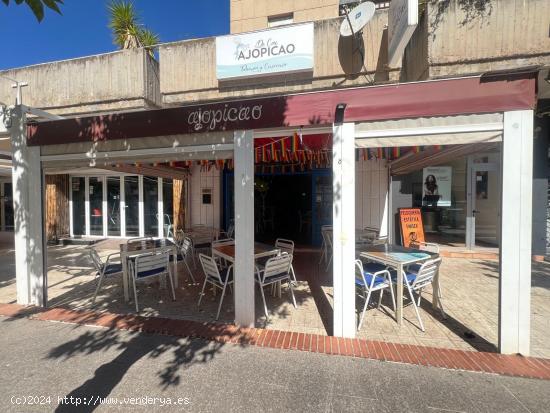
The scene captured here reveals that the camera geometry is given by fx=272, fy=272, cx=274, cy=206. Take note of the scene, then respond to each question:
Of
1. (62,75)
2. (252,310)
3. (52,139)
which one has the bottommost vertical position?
(252,310)

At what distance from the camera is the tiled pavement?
2.66 meters

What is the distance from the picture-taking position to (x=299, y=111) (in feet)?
10.4

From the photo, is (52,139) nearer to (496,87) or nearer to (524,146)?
(496,87)

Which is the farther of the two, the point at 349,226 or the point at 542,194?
the point at 542,194

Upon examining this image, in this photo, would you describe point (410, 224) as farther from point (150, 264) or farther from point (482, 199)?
point (150, 264)

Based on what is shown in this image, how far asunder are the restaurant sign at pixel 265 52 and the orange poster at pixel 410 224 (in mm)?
4518

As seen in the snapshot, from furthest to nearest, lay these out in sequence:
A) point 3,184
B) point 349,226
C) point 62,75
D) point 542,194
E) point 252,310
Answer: point 3,184
point 62,75
point 542,194
point 252,310
point 349,226

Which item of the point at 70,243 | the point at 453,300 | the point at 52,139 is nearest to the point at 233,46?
the point at 52,139

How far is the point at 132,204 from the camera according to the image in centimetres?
982

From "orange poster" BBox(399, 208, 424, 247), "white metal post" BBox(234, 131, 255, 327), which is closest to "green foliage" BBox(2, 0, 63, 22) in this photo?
"white metal post" BBox(234, 131, 255, 327)

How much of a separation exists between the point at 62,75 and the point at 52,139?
5565 mm

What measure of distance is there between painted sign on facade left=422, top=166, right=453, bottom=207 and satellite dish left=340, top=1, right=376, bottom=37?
436cm

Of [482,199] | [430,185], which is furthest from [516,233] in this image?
[482,199]

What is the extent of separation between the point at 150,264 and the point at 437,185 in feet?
25.6
